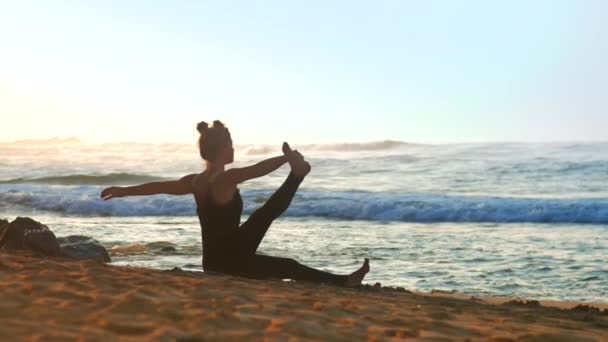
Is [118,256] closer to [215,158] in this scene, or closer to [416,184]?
[215,158]

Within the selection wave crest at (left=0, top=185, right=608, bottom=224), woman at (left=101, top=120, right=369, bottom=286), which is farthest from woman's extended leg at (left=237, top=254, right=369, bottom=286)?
wave crest at (left=0, top=185, right=608, bottom=224)

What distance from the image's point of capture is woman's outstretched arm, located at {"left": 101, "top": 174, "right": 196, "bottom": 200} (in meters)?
5.98

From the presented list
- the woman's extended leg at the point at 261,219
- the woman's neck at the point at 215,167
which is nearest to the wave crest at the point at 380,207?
the woman's extended leg at the point at 261,219

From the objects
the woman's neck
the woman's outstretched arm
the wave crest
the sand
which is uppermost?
the woman's neck

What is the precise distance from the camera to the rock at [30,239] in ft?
22.5

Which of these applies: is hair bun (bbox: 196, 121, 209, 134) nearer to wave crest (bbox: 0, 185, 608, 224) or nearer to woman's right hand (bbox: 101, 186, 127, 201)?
woman's right hand (bbox: 101, 186, 127, 201)

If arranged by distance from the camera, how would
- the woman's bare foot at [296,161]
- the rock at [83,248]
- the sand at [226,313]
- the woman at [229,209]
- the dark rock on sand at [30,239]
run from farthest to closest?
the rock at [83,248]
the dark rock on sand at [30,239]
the woman at [229,209]
the woman's bare foot at [296,161]
the sand at [226,313]

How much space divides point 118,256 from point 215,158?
404cm

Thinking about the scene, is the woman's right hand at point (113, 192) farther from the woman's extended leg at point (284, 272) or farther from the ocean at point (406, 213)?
the ocean at point (406, 213)

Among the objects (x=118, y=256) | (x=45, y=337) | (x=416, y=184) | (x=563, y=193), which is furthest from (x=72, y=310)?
(x=416, y=184)

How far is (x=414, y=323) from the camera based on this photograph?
13.9ft

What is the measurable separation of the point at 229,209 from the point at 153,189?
0.63 m

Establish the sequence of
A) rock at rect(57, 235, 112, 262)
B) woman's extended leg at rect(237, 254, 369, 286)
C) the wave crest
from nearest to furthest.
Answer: woman's extended leg at rect(237, 254, 369, 286) < rock at rect(57, 235, 112, 262) < the wave crest

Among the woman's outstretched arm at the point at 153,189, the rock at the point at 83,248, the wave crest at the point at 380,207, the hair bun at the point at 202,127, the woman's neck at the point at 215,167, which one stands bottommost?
the rock at the point at 83,248
